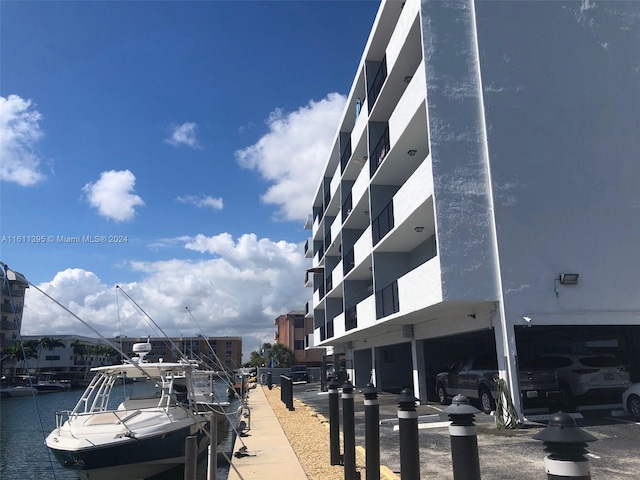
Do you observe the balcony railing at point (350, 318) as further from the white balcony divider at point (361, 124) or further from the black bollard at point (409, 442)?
the black bollard at point (409, 442)

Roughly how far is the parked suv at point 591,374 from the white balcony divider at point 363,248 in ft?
30.5

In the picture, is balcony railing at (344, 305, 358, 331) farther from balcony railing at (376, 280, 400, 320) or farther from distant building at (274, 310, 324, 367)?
distant building at (274, 310, 324, 367)

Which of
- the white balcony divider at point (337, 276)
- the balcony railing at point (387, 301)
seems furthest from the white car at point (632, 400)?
the white balcony divider at point (337, 276)

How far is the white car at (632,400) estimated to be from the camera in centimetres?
1359

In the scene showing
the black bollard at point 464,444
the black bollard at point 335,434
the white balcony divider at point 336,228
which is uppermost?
the white balcony divider at point 336,228

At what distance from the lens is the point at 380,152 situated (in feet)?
70.8

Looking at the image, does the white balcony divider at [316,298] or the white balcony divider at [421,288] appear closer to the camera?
the white balcony divider at [421,288]

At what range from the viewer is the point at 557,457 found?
3.07m

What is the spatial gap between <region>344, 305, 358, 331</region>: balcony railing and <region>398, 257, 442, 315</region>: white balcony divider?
7.93m

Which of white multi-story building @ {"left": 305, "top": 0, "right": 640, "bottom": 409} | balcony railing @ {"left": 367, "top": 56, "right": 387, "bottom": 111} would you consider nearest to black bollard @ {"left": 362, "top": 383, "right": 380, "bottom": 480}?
white multi-story building @ {"left": 305, "top": 0, "right": 640, "bottom": 409}

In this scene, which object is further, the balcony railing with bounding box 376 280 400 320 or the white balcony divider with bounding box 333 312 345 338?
the white balcony divider with bounding box 333 312 345 338

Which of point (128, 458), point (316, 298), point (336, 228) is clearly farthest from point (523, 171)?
point (316, 298)

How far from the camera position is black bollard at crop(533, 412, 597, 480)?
2980 mm

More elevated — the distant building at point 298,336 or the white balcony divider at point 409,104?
the white balcony divider at point 409,104
